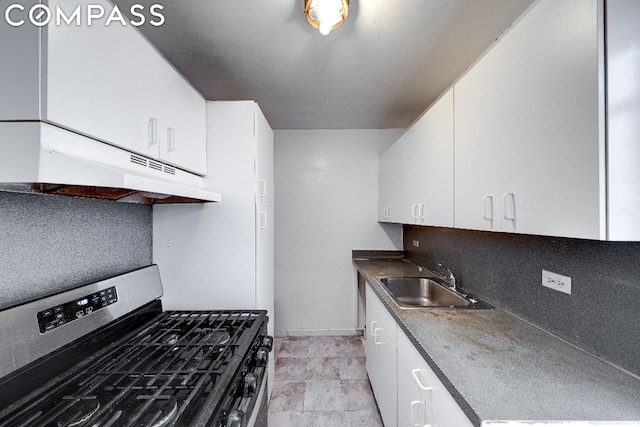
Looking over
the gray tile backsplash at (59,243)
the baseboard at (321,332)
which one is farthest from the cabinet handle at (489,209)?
the baseboard at (321,332)

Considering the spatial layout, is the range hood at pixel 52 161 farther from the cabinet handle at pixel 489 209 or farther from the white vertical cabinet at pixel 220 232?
the cabinet handle at pixel 489 209

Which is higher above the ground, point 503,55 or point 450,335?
point 503,55

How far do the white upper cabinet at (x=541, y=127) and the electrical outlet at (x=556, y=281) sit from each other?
370mm

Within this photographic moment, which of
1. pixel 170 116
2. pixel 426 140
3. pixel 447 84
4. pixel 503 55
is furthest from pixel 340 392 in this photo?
pixel 447 84

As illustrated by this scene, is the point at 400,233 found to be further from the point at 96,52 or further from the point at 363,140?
the point at 96,52

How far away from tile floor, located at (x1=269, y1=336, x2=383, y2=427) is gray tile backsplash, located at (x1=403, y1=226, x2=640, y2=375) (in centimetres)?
124

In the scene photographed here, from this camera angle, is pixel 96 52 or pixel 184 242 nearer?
pixel 96 52

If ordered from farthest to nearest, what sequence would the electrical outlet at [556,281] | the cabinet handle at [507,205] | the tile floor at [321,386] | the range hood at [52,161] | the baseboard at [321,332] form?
1. the baseboard at [321,332]
2. the tile floor at [321,386]
3. the electrical outlet at [556,281]
4. the cabinet handle at [507,205]
5. the range hood at [52,161]

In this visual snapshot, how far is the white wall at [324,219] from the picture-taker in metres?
3.39

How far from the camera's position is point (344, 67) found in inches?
77.2

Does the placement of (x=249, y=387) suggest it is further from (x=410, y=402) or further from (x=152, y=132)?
(x=152, y=132)

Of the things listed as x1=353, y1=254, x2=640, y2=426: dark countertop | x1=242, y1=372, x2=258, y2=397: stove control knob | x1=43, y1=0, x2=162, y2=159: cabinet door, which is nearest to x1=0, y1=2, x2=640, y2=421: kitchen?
x1=353, y1=254, x2=640, y2=426: dark countertop

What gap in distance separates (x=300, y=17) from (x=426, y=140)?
1058mm

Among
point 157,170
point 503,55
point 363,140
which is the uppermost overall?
point 363,140
